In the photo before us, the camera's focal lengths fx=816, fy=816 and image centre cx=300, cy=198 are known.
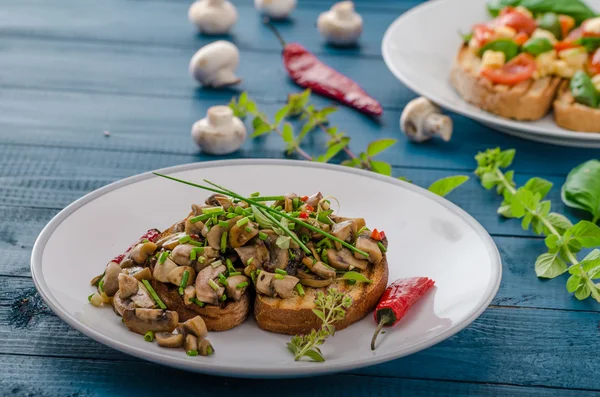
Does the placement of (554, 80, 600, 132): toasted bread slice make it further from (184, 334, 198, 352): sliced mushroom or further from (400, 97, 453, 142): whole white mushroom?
(184, 334, 198, 352): sliced mushroom

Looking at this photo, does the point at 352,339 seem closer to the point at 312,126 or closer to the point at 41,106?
the point at 312,126

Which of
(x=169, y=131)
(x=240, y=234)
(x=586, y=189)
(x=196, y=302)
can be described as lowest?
(x=169, y=131)

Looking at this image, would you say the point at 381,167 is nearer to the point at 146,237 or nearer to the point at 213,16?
the point at 146,237

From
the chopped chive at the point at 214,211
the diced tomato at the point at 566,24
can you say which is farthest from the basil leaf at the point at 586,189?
the chopped chive at the point at 214,211

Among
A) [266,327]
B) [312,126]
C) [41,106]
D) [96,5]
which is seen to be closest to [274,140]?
[312,126]

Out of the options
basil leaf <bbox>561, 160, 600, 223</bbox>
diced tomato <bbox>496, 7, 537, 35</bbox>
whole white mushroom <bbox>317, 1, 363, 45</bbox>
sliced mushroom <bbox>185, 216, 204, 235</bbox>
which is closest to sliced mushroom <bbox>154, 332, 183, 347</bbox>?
sliced mushroom <bbox>185, 216, 204, 235</bbox>

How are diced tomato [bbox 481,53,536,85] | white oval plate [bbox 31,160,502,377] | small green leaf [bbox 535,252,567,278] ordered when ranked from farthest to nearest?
1. diced tomato [bbox 481,53,536,85]
2. small green leaf [bbox 535,252,567,278]
3. white oval plate [bbox 31,160,502,377]

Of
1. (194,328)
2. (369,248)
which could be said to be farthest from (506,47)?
(194,328)
